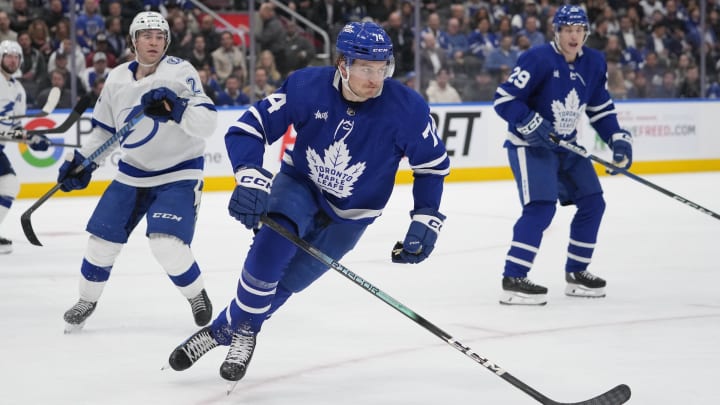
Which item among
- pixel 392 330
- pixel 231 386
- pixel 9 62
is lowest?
pixel 392 330

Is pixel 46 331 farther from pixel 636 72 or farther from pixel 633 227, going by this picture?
pixel 636 72

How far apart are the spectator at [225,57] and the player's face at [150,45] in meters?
5.63

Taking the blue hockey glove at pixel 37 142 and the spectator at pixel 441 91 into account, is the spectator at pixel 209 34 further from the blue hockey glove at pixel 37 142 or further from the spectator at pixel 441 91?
the blue hockey glove at pixel 37 142

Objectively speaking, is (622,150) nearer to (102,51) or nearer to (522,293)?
(522,293)

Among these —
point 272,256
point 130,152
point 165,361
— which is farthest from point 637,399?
point 130,152

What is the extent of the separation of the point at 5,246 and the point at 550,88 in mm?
3258

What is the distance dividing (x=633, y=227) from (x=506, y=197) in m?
1.93

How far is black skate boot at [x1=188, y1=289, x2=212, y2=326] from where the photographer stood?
397 centimetres

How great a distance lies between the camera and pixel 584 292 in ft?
15.3

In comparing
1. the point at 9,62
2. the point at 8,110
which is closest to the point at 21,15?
the point at 9,62

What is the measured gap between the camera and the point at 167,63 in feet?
12.9

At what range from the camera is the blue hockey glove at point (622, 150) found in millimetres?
4645

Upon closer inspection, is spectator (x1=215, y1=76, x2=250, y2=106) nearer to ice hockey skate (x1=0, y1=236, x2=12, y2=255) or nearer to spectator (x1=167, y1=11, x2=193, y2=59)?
spectator (x1=167, y1=11, x2=193, y2=59)

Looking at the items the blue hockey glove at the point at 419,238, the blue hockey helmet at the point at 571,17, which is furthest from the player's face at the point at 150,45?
the blue hockey helmet at the point at 571,17
